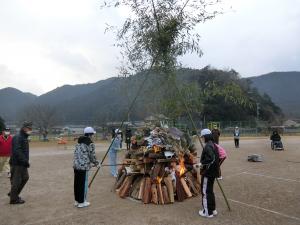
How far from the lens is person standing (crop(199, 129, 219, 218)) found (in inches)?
299

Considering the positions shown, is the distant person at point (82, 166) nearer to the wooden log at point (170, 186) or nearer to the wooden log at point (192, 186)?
the wooden log at point (170, 186)

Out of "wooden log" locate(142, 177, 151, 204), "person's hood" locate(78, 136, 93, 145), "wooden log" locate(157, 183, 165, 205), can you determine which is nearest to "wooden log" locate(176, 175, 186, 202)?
"wooden log" locate(157, 183, 165, 205)

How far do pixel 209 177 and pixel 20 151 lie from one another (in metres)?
4.41

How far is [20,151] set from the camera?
8.75 meters

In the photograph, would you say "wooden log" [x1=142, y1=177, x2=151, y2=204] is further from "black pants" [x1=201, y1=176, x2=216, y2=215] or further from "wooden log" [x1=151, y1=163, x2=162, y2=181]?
"black pants" [x1=201, y1=176, x2=216, y2=215]

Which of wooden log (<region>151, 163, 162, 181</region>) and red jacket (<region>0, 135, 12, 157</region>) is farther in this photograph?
red jacket (<region>0, 135, 12, 157</region>)

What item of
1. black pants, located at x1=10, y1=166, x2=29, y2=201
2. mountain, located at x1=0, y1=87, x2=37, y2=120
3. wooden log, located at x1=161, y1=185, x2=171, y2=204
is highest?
mountain, located at x1=0, y1=87, x2=37, y2=120

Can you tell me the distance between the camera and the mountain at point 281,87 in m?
134

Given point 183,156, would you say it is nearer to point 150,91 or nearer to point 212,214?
point 212,214

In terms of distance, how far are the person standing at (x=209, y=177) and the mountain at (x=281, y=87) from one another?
12193 cm

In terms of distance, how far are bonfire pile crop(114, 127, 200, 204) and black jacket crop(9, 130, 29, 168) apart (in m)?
2.49

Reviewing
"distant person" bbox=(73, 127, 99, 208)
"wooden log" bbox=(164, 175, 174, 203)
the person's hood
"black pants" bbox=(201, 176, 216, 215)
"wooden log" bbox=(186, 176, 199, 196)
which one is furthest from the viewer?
"wooden log" bbox=(186, 176, 199, 196)

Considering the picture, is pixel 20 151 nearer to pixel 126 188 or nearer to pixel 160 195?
pixel 126 188

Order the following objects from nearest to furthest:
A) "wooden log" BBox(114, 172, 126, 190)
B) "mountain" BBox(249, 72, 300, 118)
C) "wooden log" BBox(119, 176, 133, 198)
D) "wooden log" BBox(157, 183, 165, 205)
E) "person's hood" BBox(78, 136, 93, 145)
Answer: "person's hood" BBox(78, 136, 93, 145) → "wooden log" BBox(157, 183, 165, 205) → "wooden log" BBox(119, 176, 133, 198) → "wooden log" BBox(114, 172, 126, 190) → "mountain" BBox(249, 72, 300, 118)
